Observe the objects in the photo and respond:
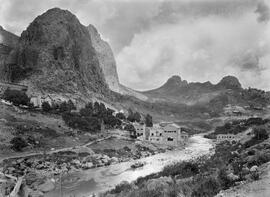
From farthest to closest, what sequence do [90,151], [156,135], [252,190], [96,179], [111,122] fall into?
[156,135], [111,122], [90,151], [96,179], [252,190]

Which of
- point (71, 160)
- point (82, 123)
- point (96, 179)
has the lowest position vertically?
point (96, 179)

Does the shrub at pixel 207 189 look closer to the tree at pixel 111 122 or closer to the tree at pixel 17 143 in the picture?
the tree at pixel 17 143

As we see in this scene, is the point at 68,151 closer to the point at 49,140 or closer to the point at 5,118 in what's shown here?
the point at 49,140

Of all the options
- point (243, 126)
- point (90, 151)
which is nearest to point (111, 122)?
point (90, 151)

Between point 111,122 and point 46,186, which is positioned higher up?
point 111,122

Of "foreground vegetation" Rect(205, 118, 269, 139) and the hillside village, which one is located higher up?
"foreground vegetation" Rect(205, 118, 269, 139)

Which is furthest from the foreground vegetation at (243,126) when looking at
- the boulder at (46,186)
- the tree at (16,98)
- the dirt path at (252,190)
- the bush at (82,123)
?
the dirt path at (252,190)

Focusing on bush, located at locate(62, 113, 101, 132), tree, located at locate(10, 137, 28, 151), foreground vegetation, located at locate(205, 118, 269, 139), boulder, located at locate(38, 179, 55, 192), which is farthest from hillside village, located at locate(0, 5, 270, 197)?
foreground vegetation, located at locate(205, 118, 269, 139)

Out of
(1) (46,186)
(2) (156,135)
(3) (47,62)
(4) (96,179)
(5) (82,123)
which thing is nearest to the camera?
(1) (46,186)

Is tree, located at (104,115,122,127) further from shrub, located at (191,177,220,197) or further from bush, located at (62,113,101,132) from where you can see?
shrub, located at (191,177,220,197)

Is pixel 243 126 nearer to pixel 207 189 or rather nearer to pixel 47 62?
pixel 47 62
